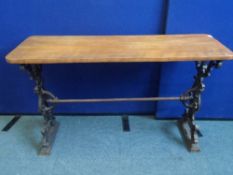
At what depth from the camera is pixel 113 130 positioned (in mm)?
2254

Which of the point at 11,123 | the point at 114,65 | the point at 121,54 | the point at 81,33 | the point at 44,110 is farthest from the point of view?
the point at 11,123

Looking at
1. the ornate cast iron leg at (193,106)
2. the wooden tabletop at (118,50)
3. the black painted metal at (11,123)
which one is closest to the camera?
the wooden tabletop at (118,50)

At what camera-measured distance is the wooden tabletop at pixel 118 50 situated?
1504 millimetres

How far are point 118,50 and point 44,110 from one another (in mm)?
793

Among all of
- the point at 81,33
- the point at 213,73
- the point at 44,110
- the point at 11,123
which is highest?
the point at 81,33

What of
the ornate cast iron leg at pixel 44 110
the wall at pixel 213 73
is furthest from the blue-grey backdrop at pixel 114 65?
the ornate cast iron leg at pixel 44 110

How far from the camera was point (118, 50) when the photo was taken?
162 centimetres

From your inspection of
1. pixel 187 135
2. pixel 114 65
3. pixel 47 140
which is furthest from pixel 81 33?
pixel 187 135

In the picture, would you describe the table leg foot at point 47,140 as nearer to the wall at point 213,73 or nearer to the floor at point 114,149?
the floor at point 114,149

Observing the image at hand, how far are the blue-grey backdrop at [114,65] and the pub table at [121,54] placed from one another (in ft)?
0.67

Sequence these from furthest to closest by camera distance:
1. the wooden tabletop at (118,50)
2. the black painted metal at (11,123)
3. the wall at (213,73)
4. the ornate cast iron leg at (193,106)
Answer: the black painted metal at (11,123)
the wall at (213,73)
the ornate cast iron leg at (193,106)
the wooden tabletop at (118,50)

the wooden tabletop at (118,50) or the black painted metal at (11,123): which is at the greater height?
the wooden tabletop at (118,50)

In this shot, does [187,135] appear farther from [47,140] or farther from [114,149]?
[47,140]

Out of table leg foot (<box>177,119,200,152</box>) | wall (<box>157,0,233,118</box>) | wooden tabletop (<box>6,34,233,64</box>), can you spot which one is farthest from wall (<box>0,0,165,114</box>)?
table leg foot (<box>177,119,200,152</box>)
